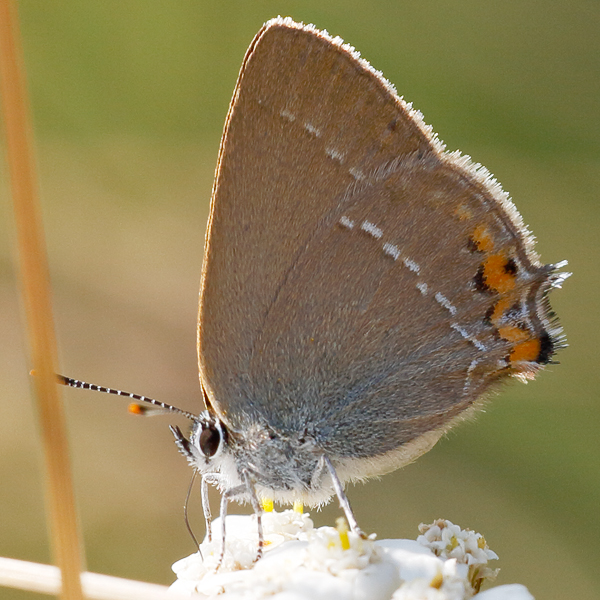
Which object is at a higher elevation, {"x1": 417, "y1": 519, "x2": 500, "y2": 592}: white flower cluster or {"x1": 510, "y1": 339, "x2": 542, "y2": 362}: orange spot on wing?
{"x1": 510, "y1": 339, "x2": 542, "y2": 362}: orange spot on wing

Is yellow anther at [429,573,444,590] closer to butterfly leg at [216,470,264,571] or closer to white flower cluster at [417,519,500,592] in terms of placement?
white flower cluster at [417,519,500,592]

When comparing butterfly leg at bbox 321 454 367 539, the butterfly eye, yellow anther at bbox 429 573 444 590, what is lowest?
yellow anther at bbox 429 573 444 590

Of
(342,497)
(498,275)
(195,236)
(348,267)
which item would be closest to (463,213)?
(498,275)

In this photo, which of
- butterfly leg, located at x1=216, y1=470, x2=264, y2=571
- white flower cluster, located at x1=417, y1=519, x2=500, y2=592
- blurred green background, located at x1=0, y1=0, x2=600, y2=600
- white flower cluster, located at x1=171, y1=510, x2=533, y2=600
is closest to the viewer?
white flower cluster, located at x1=171, y1=510, x2=533, y2=600

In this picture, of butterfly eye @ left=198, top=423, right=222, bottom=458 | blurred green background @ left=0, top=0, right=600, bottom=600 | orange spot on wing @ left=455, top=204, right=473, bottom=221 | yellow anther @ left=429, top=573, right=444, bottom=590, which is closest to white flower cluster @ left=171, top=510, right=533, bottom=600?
yellow anther @ left=429, top=573, right=444, bottom=590

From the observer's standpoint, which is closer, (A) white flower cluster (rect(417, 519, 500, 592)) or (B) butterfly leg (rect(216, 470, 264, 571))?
(A) white flower cluster (rect(417, 519, 500, 592))

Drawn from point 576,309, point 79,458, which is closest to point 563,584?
point 576,309
